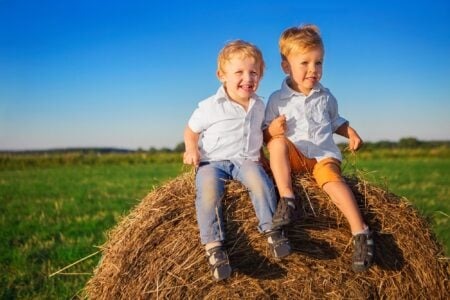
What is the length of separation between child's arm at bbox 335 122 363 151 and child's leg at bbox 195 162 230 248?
1238 millimetres

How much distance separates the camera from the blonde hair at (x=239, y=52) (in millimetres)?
3954

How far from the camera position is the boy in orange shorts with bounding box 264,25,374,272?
3.88m

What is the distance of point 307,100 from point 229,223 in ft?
3.89

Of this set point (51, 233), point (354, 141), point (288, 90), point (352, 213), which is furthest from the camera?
point (51, 233)

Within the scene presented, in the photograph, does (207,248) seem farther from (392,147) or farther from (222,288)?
(392,147)

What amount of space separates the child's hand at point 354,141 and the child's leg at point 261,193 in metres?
0.96

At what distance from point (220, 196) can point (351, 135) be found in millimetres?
1380

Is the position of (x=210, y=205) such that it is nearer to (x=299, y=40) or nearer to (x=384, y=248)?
(x=384, y=248)

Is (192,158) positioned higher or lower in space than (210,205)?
higher

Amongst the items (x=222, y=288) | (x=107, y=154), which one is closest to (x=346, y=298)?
(x=222, y=288)

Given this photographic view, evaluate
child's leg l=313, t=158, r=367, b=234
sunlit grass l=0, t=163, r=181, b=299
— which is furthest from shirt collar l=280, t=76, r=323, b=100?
sunlit grass l=0, t=163, r=181, b=299

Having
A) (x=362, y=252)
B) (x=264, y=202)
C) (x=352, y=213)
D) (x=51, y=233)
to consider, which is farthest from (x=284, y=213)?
(x=51, y=233)

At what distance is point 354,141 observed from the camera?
443 centimetres

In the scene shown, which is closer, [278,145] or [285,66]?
[278,145]
